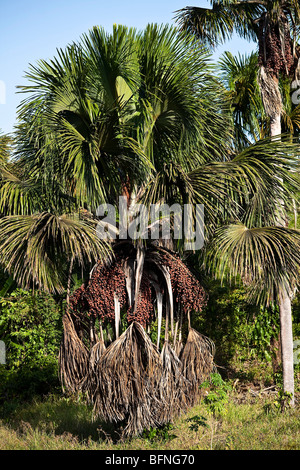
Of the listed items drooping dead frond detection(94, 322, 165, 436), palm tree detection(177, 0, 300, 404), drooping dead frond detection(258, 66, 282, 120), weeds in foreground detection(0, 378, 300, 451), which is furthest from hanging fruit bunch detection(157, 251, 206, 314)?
drooping dead frond detection(258, 66, 282, 120)

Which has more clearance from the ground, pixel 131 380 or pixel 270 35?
pixel 270 35

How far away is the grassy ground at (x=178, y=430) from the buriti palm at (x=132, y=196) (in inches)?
→ 15.6

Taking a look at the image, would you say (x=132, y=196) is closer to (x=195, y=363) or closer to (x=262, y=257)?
(x=262, y=257)

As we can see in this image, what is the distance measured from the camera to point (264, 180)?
6.84 metres

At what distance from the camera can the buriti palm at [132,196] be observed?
6.46 meters

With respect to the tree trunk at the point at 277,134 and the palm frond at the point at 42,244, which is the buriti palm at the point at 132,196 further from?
the tree trunk at the point at 277,134

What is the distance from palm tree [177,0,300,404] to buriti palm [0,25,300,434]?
2.37m

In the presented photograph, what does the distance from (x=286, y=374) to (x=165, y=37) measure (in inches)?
228

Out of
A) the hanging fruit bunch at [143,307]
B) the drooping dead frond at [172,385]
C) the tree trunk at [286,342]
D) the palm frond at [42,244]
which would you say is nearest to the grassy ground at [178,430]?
the drooping dead frond at [172,385]

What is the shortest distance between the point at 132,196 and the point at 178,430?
3.31 metres

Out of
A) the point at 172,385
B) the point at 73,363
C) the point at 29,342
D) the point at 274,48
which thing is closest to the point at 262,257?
the point at 172,385

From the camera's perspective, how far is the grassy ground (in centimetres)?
664

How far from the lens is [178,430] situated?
7457 millimetres
